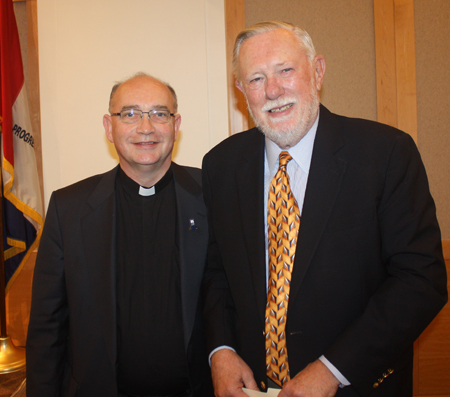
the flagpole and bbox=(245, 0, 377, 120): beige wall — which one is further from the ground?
bbox=(245, 0, 377, 120): beige wall

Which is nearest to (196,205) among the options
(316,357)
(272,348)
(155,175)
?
(155,175)

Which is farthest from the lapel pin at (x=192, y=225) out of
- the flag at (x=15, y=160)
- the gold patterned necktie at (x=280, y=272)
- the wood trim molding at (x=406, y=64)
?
the wood trim molding at (x=406, y=64)

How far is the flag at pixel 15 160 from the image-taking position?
9.43 ft

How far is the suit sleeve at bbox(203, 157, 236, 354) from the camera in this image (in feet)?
5.16

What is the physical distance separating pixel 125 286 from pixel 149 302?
15cm

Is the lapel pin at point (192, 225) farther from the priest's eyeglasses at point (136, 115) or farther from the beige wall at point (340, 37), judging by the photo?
the beige wall at point (340, 37)

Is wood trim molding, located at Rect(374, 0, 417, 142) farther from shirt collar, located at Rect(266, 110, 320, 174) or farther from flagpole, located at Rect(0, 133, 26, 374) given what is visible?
flagpole, located at Rect(0, 133, 26, 374)

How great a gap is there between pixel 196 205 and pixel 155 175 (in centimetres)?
31

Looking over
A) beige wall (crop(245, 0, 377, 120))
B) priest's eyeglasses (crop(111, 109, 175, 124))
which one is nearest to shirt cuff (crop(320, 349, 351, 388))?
priest's eyeglasses (crop(111, 109, 175, 124))

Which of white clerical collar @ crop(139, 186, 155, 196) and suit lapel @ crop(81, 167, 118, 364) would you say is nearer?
suit lapel @ crop(81, 167, 118, 364)

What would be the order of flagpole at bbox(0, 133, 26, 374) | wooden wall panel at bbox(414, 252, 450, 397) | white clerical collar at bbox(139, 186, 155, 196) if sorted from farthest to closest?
wooden wall panel at bbox(414, 252, 450, 397) → flagpole at bbox(0, 133, 26, 374) → white clerical collar at bbox(139, 186, 155, 196)

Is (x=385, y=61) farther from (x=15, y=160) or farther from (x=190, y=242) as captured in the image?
(x=15, y=160)

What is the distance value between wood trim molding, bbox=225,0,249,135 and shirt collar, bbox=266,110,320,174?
5.36 ft

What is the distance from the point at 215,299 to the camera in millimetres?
1679
